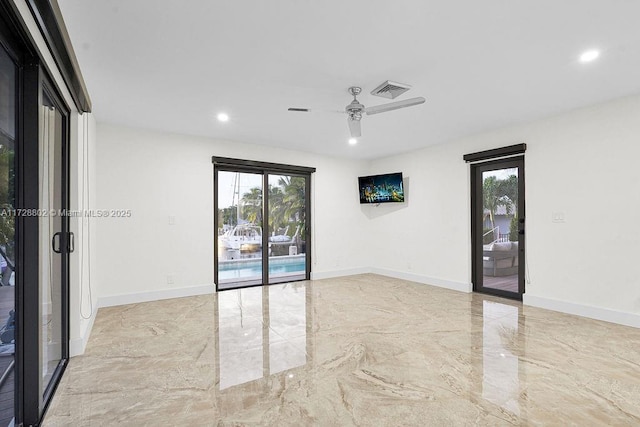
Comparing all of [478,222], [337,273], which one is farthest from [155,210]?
[478,222]

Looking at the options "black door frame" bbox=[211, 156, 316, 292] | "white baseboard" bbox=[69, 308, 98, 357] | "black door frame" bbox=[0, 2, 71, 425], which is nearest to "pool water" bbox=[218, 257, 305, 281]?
"black door frame" bbox=[211, 156, 316, 292]

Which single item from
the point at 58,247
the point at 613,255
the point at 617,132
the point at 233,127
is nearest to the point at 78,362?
the point at 58,247

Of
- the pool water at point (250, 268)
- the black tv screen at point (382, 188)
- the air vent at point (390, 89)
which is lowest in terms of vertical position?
the pool water at point (250, 268)

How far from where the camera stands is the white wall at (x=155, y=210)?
13.9 ft

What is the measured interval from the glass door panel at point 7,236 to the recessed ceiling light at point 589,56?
3684mm

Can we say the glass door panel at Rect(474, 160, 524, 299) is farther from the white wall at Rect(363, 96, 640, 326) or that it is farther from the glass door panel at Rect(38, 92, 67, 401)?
the glass door panel at Rect(38, 92, 67, 401)

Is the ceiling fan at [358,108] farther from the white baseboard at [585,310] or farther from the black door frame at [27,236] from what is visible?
the white baseboard at [585,310]

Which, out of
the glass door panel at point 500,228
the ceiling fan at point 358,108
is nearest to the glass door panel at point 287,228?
the ceiling fan at point 358,108

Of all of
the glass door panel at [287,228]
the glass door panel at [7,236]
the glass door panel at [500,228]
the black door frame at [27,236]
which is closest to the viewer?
the glass door panel at [7,236]

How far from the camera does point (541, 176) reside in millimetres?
4094

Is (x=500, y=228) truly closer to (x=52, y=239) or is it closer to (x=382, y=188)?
(x=382, y=188)

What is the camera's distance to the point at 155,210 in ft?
15.0

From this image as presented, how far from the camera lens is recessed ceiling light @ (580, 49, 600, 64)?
243cm

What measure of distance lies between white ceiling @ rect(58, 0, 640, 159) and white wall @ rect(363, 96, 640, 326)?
14.4 inches
